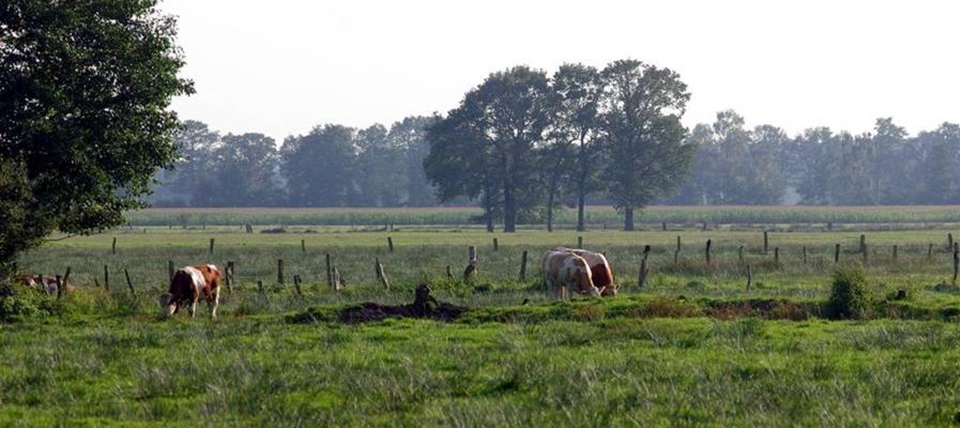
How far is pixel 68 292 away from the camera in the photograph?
103 feet

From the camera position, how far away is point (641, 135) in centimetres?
10856

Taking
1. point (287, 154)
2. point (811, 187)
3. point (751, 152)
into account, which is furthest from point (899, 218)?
point (287, 154)

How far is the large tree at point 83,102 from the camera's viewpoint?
29.9 m

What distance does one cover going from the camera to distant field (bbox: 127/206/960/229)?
412 ft

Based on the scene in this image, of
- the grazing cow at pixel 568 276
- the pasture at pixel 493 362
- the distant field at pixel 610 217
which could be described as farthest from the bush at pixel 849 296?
the distant field at pixel 610 217

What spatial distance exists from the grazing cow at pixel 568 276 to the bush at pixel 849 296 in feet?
24.1

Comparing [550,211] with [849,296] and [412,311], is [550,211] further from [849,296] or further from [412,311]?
[849,296]

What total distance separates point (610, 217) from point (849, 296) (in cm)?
10199

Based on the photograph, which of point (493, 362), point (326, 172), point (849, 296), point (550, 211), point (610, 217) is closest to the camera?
point (493, 362)

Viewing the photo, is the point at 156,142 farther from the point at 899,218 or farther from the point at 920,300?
the point at 899,218

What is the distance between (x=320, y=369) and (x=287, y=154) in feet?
550

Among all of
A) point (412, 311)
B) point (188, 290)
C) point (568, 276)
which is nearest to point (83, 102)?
point (188, 290)

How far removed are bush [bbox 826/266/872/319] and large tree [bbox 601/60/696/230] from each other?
79.7 meters

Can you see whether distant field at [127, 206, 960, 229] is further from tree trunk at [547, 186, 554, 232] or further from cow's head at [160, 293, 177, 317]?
cow's head at [160, 293, 177, 317]
